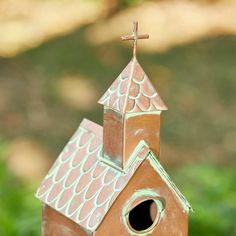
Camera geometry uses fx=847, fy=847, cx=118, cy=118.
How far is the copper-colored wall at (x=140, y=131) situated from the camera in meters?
1.77

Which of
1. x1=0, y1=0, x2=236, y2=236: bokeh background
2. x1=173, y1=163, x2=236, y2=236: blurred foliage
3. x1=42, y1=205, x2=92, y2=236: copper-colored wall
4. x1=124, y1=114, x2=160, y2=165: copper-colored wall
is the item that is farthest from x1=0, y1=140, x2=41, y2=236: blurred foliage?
x1=124, y1=114, x2=160, y2=165: copper-colored wall

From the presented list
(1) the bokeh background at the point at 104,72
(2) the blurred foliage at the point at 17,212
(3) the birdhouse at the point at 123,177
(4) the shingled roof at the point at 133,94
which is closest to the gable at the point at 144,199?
(3) the birdhouse at the point at 123,177

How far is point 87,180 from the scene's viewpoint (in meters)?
1.86

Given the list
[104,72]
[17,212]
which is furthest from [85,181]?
[104,72]

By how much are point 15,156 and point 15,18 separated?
7.00ft

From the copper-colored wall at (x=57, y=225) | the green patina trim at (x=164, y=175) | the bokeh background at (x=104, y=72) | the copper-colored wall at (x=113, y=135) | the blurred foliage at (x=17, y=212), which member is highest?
the bokeh background at (x=104, y=72)

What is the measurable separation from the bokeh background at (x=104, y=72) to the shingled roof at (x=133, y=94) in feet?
9.71

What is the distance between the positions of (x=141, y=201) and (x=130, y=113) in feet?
0.66

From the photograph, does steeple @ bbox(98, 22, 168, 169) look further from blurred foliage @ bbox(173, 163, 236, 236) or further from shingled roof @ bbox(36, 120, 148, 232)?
blurred foliage @ bbox(173, 163, 236, 236)

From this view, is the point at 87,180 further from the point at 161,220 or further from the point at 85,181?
the point at 161,220

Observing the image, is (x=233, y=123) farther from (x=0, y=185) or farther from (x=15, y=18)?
(x=0, y=185)

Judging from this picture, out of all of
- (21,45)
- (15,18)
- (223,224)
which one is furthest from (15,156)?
(223,224)

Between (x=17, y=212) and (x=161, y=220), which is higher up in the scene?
(x=17, y=212)

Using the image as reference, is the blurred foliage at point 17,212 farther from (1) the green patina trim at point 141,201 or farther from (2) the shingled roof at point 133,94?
(2) the shingled roof at point 133,94
